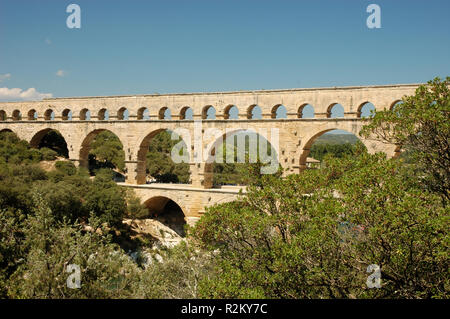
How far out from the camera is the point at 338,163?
34.7 ft

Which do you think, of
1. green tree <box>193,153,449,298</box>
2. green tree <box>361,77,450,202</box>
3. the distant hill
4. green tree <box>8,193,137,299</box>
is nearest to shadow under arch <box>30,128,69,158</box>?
green tree <box>8,193,137,299</box>

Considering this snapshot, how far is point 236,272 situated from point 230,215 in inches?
81.9

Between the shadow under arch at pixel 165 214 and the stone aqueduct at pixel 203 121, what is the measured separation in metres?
0.39

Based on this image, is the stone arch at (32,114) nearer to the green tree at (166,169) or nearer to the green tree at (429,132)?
the green tree at (166,169)

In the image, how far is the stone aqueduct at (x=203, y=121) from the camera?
65.9 feet

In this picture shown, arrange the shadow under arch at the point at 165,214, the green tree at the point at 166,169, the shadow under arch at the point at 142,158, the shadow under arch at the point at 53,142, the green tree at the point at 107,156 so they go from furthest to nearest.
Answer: the green tree at the point at 166,169, the green tree at the point at 107,156, the shadow under arch at the point at 53,142, the shadow under arch at the point at 165,214, the shadow under arch at the point at 142,158

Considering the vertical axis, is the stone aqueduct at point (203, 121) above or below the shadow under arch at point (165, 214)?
above

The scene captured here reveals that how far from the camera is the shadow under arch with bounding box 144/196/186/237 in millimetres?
25130

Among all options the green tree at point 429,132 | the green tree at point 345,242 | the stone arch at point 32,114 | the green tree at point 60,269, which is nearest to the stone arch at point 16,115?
the stone arch at point 32,114
